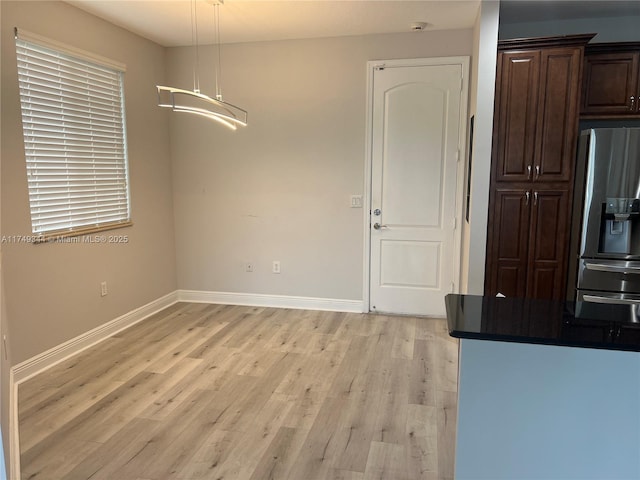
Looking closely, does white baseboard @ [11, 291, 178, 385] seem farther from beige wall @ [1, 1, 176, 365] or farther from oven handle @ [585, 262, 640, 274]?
oven handle @ [585, 262, 640, 274]

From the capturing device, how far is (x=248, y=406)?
2.76m

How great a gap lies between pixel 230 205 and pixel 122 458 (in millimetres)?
2837

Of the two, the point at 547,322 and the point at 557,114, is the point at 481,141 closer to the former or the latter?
the point at 557,114

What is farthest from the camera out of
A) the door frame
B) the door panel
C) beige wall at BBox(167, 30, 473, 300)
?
beige wall at BBox(167, 30, 473, 300)

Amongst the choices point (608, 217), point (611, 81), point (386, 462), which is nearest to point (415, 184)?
point (608, 217)

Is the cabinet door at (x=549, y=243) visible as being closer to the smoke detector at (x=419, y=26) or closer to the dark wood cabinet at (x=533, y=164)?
the dark wood cabinet at (x=533, y=164)

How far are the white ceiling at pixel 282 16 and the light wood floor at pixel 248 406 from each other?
2657 mm

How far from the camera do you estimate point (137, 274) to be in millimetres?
4238

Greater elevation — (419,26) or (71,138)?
(419,26)

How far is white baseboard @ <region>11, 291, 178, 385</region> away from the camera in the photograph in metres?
3.10

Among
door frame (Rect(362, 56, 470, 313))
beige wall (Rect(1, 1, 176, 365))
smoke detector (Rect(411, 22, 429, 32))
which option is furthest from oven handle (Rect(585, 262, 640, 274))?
beige wall (Rect(1, 1, 176, 365))

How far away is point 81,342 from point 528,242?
3615 mm

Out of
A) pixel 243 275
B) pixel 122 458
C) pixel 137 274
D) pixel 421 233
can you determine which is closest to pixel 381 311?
pixel 421 233

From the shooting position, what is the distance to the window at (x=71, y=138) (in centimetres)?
308
